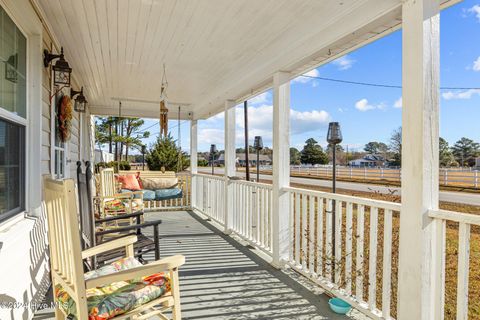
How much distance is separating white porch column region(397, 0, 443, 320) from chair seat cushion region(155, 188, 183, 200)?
5392mm

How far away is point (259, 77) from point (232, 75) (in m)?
0.60

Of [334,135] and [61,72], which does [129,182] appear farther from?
[334,135]

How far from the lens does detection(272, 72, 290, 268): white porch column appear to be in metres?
3.23

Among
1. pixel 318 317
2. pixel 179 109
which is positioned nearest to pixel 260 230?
pixel 318 317

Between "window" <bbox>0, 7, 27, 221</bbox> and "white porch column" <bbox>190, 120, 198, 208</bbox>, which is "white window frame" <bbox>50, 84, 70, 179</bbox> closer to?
"window" <bbox>0, 7, 27, 221</bbox>

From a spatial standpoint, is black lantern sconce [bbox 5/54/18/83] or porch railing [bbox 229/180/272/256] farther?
porch railing [bbox 229/180/272/256]

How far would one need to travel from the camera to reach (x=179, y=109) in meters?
6.48

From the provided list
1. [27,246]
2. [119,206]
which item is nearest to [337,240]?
[27,246]

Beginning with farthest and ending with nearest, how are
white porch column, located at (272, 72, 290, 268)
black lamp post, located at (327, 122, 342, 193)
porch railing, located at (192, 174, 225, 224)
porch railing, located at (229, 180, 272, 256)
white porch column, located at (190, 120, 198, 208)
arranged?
white porch column, located at (190, 120, 198, 208) → porch railing, located at (192, 174, 225, 224) → porch railing, located at (229, 180, 272, 256) → white porch column, located at (272, 72, 290, 268) → black lamp post, located at (327, 122, 342, 193)

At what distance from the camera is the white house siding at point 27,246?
1.69 m

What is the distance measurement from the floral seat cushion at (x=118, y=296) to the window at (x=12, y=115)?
784 millimetres

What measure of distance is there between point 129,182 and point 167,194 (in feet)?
2.83

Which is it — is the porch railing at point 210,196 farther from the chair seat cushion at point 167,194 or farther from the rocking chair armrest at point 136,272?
the rocking chair armrest at point 136,272

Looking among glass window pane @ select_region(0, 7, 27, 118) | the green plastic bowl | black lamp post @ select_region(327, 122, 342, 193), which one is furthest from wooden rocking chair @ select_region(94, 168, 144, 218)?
the green plastic bowl
